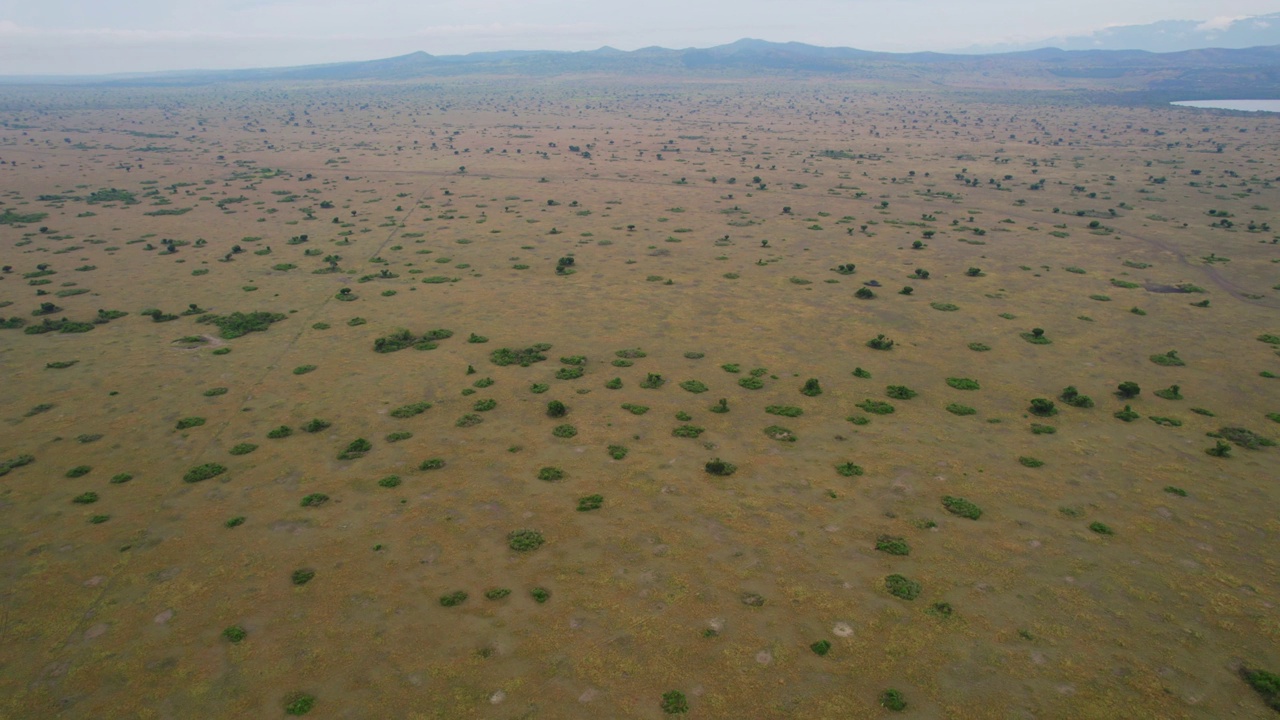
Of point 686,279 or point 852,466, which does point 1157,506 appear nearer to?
point 852,466

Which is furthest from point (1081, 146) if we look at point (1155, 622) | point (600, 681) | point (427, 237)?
point (600, 681)

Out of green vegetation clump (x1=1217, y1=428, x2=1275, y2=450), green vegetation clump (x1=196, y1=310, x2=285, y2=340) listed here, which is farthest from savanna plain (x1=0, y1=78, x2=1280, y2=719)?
green vegetation clump (x1=196, y1=310, x2=285, y2=340)

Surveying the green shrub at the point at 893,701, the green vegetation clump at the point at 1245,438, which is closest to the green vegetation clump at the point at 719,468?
the green shrub at the point at 893,701

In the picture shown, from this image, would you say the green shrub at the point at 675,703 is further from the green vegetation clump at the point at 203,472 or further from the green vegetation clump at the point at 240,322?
Answer: the green vegetation clump at the point at 240,322

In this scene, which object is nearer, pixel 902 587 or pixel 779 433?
pixel 902 587

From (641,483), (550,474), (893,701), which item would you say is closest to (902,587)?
(893,701)

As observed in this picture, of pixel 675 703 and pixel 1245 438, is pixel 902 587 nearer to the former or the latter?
pixel 675 703
